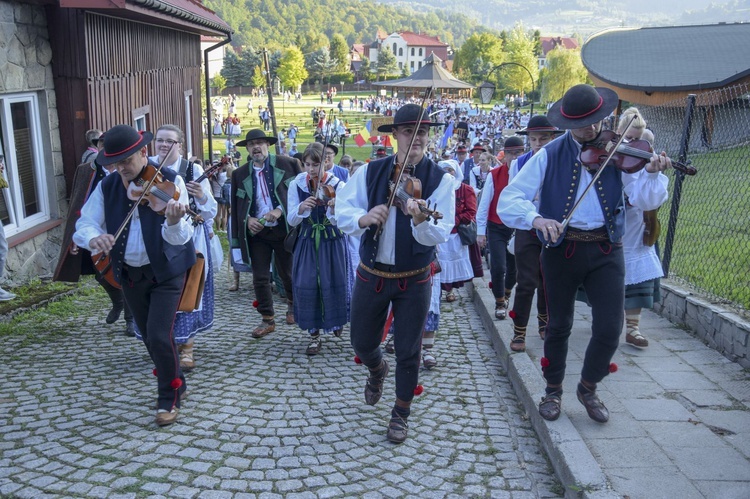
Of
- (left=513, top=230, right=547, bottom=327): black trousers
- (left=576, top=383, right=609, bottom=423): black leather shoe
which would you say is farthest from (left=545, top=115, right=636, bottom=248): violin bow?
(left=513, top=230, right=547, bottom=327): black trousers

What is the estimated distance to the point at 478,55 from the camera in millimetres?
108875

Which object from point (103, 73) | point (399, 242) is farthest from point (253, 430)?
point (103, 73)

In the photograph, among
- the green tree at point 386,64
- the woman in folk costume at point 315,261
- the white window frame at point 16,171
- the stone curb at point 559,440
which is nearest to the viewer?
the stone curb at point 559,440

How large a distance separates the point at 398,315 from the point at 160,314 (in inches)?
61.2

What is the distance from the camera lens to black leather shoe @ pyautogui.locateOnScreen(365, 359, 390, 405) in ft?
15.7

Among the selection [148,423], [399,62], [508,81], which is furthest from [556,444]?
[399,62]

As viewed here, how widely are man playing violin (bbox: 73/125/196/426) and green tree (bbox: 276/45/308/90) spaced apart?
9245cm

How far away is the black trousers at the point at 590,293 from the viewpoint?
4.17 metres

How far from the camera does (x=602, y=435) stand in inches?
171

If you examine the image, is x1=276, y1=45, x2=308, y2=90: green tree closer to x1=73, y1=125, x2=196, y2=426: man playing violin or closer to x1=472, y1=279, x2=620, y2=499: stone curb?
x1=472, y1=279, x2=620, y2=499: stone curb

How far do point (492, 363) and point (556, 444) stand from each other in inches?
86.9

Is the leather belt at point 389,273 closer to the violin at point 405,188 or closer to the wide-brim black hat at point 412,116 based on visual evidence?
the violin at point 405,188

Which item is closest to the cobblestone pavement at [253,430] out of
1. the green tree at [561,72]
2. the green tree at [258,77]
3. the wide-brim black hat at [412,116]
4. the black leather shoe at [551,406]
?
the black leather shoe at [551,406]

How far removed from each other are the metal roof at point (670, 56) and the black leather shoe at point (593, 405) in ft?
87.0
